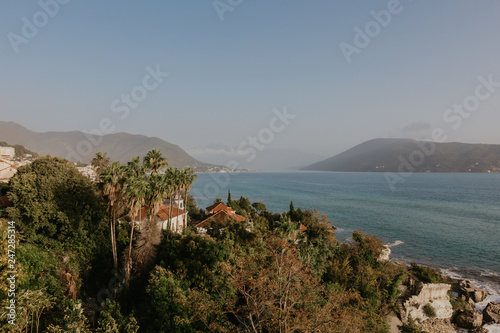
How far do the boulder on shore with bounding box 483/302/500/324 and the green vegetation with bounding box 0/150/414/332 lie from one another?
1007cm

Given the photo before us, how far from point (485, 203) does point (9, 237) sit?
136247 mm

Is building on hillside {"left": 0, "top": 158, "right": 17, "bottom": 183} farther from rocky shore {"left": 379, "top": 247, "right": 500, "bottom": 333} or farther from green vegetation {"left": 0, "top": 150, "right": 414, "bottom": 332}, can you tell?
rocky shore {"left": 379, "top": 247, "right": 500, "bottom": 333}

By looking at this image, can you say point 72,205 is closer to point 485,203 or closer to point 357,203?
point 357,203

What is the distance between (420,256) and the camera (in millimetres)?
47469

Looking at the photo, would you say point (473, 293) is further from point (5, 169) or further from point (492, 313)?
point (5, 169)

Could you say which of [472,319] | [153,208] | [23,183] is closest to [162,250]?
[153,208]

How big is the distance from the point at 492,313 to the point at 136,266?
39.1 meters

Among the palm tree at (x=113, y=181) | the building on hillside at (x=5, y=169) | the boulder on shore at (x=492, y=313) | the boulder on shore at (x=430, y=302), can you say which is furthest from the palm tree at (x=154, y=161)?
the boulder on shore at (x=492, y=313)

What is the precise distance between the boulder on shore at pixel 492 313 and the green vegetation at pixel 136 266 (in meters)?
10.1

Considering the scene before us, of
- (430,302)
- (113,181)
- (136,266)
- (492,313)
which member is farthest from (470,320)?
(113,181)

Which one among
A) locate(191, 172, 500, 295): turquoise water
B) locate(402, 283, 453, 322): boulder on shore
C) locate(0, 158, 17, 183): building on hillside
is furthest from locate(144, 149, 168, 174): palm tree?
locate(191, 172, 500, 295): turquoise water

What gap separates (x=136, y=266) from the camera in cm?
2212

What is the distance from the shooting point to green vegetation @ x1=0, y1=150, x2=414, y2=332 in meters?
15.5

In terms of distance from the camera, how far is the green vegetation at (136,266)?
15.5 m
